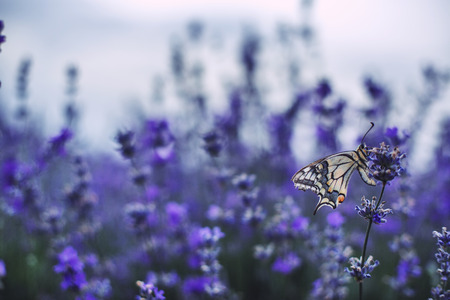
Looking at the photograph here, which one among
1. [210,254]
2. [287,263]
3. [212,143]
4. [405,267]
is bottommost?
[210,254]

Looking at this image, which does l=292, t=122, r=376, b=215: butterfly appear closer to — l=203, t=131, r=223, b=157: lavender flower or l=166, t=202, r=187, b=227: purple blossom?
l=203, t=131, r=223, b=157: lavender flower

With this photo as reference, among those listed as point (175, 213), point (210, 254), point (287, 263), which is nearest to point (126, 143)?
point (175, 213)

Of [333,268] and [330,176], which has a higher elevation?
[330,176]

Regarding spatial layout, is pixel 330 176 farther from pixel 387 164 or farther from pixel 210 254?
pixel 210 254

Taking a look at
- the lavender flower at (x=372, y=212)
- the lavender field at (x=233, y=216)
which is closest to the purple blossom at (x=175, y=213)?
the lavender field at (x=233, y=216)

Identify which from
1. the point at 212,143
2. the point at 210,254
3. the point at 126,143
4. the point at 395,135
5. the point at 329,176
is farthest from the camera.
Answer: the point at 212,143

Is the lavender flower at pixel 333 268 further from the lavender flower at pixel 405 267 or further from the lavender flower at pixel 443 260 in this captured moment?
the lavender flower at pixel 443 260

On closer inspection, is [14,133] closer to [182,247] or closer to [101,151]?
[101,151]

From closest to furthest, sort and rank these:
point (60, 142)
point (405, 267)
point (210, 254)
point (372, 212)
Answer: point (372, 212), point (210, 254), point (405, 267), point (60, 142)

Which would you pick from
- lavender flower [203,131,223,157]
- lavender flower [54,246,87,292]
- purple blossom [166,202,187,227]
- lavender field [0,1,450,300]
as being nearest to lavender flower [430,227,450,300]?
lavender field [0,1,450,300]
